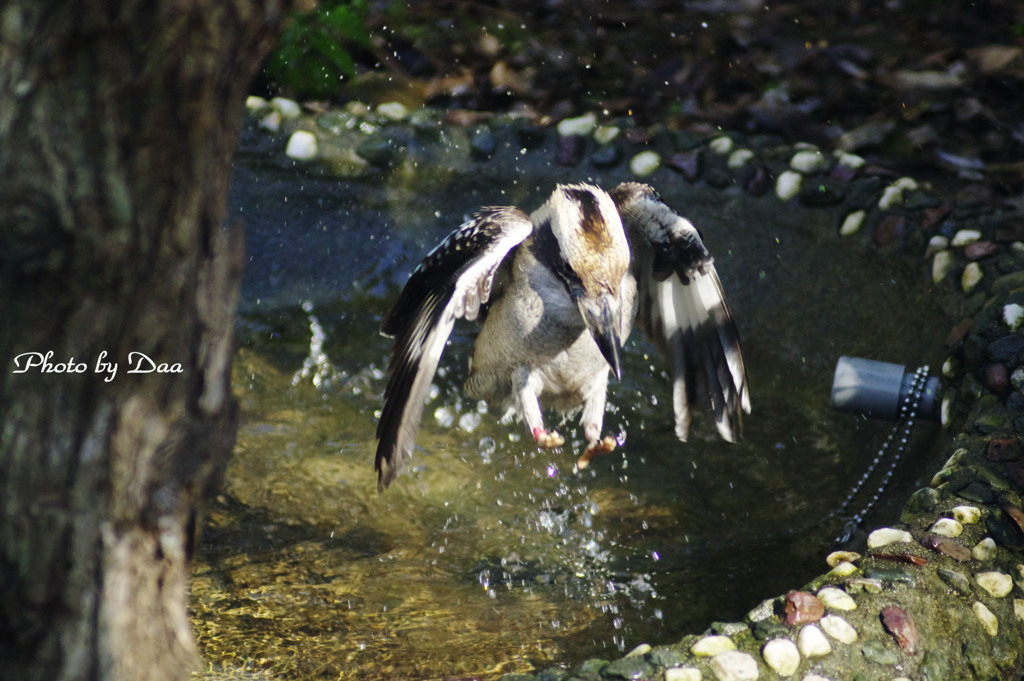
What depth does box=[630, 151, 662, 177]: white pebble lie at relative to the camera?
14.8 feet

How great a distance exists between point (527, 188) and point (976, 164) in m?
2.07

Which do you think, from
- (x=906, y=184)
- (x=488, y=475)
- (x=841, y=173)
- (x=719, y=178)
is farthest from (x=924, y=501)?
(x=719, y=178)

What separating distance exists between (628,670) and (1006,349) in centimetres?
166

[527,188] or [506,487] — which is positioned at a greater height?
[527,188]

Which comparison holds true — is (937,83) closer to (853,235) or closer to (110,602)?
(853,235)

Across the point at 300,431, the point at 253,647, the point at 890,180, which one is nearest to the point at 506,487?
the point at 300,431

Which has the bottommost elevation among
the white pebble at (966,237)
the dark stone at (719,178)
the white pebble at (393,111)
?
the white pebble at (966,237)

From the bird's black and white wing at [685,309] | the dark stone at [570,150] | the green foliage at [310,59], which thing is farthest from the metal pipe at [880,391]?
the green foliage at [310,59]

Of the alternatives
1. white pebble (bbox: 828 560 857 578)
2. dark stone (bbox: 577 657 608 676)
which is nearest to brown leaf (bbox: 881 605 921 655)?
white pebble (bbox: 828 560 857 578)

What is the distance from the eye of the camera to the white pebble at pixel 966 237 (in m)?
3.51

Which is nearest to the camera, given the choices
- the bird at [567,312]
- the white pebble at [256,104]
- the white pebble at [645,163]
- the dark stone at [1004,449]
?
the dark stone at [1004,449]

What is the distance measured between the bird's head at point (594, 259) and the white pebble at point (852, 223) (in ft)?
4.21

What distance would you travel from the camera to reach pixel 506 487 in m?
3.67

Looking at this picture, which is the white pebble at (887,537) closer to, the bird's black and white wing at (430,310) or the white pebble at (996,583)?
the white pebble at (996,583)
